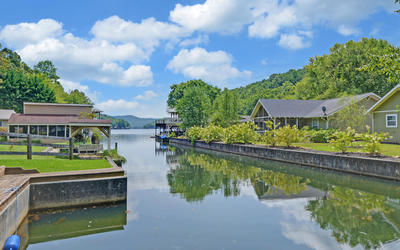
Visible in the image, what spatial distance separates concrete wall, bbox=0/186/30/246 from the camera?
635cm

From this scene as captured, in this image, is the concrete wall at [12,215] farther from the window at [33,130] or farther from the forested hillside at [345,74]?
the forested hillside at [345,74]

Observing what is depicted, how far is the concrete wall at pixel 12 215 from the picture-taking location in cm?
635

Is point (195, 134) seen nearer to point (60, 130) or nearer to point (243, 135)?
point (243, 135)

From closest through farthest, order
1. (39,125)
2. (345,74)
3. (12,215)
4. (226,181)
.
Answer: (12,215)
(226,181)
(39,125)
(345,74)

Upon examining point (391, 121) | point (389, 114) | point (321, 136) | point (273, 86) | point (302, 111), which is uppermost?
point (273, 86)

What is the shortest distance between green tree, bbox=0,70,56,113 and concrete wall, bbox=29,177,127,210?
49271 mm

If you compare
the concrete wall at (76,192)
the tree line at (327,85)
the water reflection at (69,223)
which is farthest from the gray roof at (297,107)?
the water reflection at (69,223)

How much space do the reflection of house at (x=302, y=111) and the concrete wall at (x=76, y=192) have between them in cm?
2672

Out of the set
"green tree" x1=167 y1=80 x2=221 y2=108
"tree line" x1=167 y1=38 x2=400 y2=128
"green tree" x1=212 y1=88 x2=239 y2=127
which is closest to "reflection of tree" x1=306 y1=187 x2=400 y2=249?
"green tree" x1=212 y1=88 x2=239 y2=127

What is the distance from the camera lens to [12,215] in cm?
720

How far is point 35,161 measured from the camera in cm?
1170

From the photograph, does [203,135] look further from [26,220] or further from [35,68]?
[35,68]

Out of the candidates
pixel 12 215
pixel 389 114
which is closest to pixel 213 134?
pixel 389 114

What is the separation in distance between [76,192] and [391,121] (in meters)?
26.7
